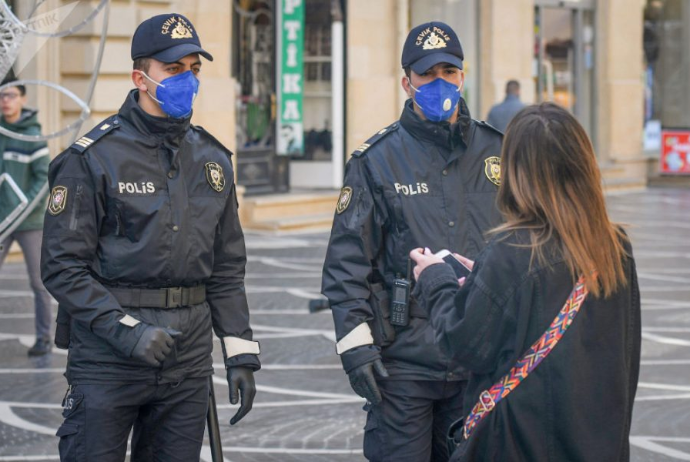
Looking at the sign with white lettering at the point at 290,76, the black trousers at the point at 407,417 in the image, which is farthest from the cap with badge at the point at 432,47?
the sign with white lettering at the point at 290,76

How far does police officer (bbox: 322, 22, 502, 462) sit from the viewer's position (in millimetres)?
4422

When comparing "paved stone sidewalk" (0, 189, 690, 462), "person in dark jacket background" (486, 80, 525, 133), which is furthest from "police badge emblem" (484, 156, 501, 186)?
"person in dark jacket background" (486, 80, 525, 133)

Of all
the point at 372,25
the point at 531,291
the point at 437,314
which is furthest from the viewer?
the point at 372,25

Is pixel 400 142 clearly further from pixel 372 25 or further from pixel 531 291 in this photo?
pixel 372 25

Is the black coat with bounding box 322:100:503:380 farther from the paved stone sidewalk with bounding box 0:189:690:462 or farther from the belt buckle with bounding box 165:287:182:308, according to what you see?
the paved stone sidewalk with bounding box 0:189:690:462

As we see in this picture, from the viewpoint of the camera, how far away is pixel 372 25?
63.6 feet

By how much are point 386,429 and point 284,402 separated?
3377 mm

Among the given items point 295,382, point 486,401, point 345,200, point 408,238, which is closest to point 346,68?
point 295,382

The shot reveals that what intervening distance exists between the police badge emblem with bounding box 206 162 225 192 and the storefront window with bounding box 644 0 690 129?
24.0 meters

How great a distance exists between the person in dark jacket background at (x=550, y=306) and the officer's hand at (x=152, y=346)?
1083 mm

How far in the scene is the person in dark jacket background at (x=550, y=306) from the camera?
3322mm

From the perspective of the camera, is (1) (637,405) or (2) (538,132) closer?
(2) (538,132)

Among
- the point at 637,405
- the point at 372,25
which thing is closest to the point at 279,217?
the point at 372,25

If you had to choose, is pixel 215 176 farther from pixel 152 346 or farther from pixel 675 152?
pixel 675 152
